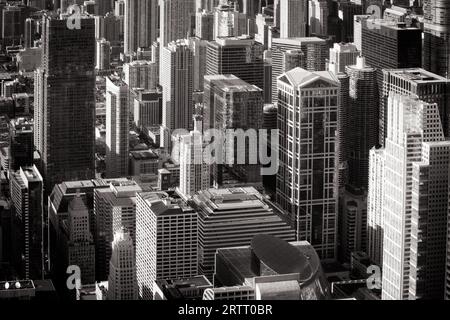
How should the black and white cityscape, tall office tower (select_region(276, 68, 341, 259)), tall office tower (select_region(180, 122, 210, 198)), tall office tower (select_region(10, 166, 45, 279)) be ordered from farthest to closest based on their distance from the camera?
1. tall office tower (select_region(276, 68, 341, 259))
2. tall office tower (select_region(180, 122, 210, 198))
3. tall office tower (select_region(10, 166, 45, 279))
4. the black and white cityscape

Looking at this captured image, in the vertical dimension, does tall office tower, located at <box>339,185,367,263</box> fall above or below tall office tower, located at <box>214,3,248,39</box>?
below

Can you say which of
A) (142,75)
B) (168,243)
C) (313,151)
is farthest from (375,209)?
(142,75)

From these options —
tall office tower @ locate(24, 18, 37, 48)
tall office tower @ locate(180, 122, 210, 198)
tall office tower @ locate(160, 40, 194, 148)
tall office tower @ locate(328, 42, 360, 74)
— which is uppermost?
tall office tower @ locate(24, 18, 37, 48)

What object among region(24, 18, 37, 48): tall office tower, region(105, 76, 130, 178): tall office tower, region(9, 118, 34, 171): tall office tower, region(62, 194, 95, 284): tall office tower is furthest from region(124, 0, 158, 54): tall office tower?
region(62, 194, 95, 284): tall office tower

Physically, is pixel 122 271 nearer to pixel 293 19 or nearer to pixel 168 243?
pixel 168 243

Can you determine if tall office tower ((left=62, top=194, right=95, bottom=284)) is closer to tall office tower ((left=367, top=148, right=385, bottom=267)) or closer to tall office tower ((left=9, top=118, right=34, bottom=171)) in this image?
tall office tower ((left=9, top=118, right=34, bottom=171))
